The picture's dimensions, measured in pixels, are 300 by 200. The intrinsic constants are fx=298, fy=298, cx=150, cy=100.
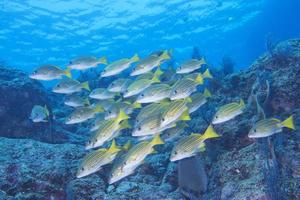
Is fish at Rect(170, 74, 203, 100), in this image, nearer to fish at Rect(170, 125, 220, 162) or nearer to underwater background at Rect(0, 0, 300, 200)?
underwater background at Rect(0, 0, 300, 200)

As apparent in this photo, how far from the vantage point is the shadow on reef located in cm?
513

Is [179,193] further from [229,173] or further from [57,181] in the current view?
[57,181]

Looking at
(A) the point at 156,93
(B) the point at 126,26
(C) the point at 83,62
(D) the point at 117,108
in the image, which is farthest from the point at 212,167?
(B) the point at 126,26

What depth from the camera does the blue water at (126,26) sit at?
27812 millimetres

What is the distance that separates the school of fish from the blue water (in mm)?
19165

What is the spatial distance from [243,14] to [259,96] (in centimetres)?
3567

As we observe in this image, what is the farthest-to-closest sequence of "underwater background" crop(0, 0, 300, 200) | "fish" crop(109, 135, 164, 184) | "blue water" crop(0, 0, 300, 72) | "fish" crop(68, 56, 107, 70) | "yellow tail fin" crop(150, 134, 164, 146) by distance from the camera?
"blue water" crop(0, 0, 300, 72)
"fish" crop(68, 56, 107, 70)
"underwater background" crop(0, 0, 300, 200)
"yellow tail fin" crop(150, 134, 164, 146)
"fish" crop(109, 135, 164, 184)

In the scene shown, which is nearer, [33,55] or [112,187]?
[112,187]

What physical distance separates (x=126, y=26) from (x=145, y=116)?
29.0 metres

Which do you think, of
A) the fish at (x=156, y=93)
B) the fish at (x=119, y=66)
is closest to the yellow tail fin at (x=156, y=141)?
the fish at (x=156, y=93)

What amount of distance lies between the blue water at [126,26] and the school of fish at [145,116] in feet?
62.9

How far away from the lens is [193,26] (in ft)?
128

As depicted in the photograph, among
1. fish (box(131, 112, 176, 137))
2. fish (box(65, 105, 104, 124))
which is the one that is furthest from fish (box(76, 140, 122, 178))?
fish (box(65, 105, 104, 124))

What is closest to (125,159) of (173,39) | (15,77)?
(15,77)
